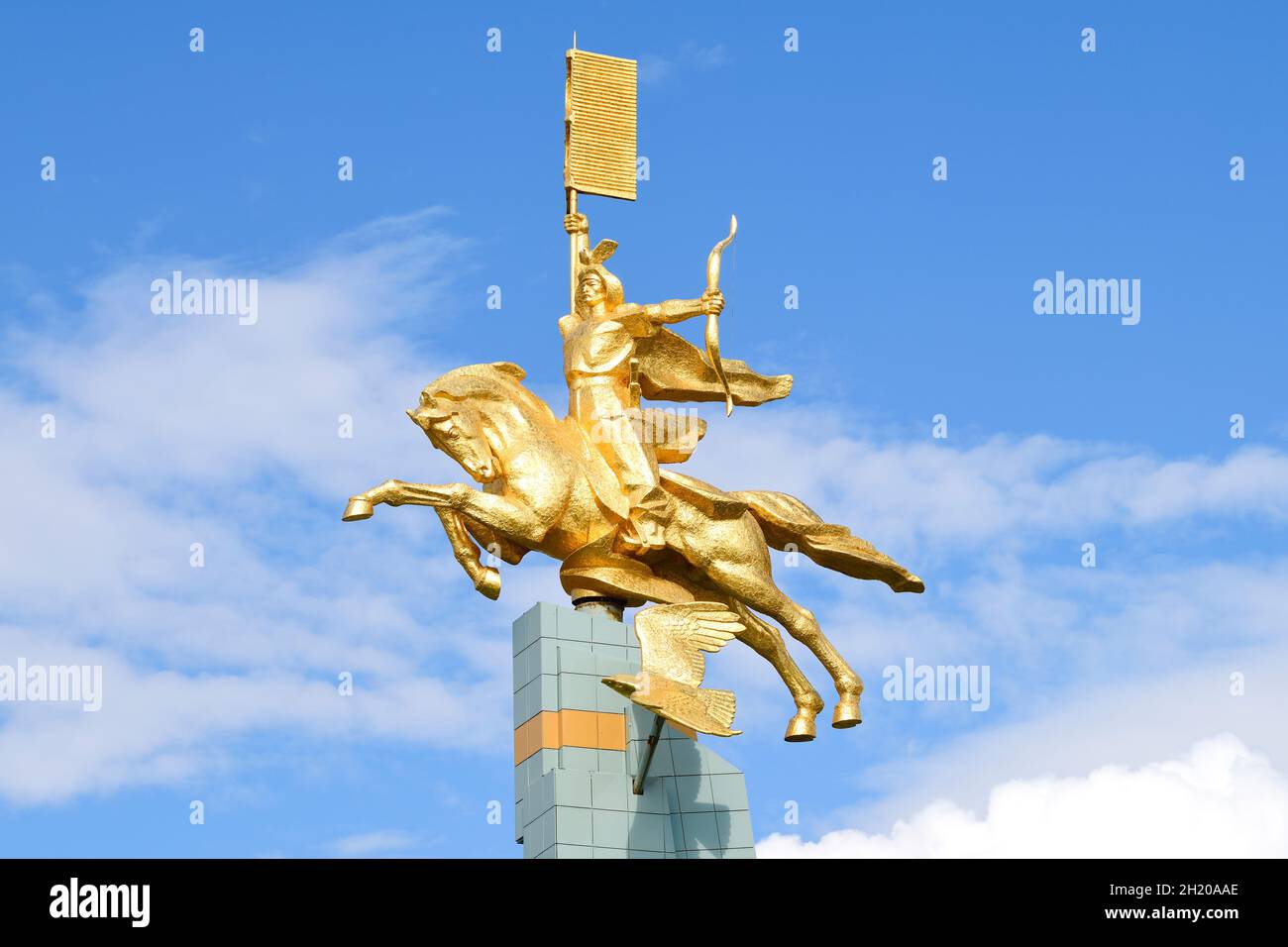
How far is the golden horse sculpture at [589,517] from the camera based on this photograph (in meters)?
14.4

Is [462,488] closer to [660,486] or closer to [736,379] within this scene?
[660,486]

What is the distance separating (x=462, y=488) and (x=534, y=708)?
149 cm

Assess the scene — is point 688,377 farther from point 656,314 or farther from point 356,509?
point 356,509

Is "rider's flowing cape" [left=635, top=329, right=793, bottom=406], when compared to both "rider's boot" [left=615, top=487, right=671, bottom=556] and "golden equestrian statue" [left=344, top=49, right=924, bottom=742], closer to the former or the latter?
"golden equestrian statue" [left=344, top=49, right=924, bottom=742]

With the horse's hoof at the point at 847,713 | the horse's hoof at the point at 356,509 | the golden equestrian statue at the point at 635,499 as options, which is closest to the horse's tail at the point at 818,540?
the golden equestrian statue at the point at 635,499

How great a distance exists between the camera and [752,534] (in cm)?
1501

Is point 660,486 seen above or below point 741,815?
above

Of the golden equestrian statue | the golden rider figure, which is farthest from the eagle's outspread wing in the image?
the golden rider figure

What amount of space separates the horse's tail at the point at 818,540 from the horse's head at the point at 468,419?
69.0 inches

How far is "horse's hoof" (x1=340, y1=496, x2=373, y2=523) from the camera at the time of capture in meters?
14.1

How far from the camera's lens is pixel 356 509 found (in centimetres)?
1407
